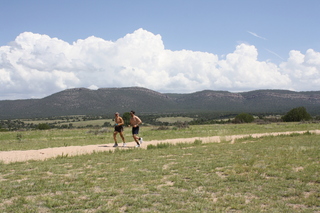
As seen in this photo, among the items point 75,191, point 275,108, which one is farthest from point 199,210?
point 275,108

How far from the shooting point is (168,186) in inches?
295

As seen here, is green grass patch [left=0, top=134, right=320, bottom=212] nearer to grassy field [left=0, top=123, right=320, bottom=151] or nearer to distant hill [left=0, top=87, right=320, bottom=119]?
grassy field [left=0, top=123, right=320, bottom=151]

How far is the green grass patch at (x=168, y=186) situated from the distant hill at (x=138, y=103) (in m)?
127

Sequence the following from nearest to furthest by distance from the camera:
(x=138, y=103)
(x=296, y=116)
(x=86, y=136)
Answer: (x=86, y=136) < (x=296, y=116) < (x=138, y=103)

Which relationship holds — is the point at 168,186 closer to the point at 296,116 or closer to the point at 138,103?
the point at 296,116

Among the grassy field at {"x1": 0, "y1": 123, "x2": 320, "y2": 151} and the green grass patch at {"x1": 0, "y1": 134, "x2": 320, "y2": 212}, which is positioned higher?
the green grass patch at {"x1": 0, "y1": 134, "x2": 320, "y2": 212}

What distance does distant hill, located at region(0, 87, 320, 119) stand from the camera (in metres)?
140

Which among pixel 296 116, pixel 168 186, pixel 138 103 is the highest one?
pixel 138 103

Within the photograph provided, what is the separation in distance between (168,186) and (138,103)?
481 feet

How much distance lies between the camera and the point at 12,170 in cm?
1024

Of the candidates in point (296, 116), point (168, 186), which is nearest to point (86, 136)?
point (168, 186)

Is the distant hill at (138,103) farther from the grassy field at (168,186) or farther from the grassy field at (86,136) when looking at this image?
the grassy field at (168,186)

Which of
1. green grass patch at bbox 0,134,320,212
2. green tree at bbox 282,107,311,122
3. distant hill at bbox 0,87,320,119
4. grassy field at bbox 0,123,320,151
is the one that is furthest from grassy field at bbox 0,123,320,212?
distant hill at bbox 0,87,320,119

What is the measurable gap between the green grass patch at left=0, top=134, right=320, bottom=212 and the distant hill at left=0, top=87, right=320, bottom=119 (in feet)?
415
